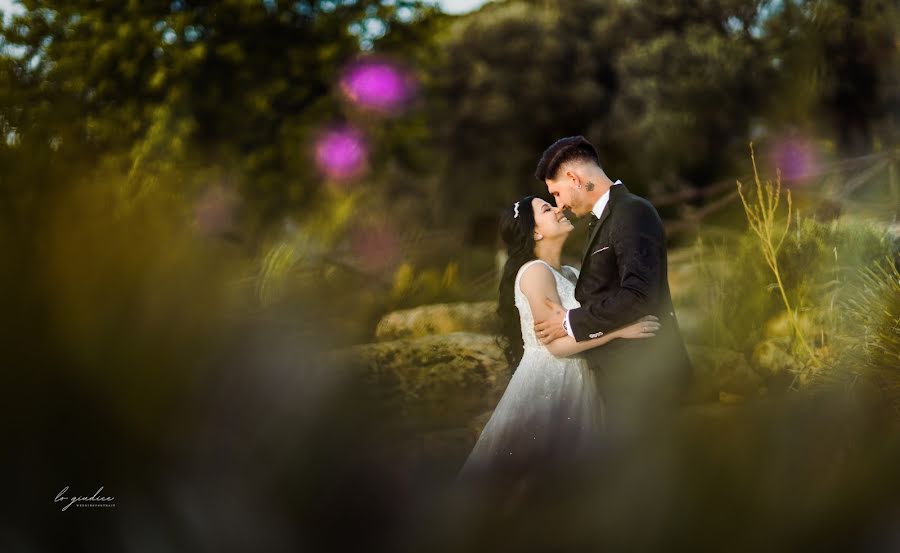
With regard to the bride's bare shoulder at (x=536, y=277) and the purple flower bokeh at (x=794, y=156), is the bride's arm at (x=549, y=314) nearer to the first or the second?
the bride's bare shoulder at (x=536, y=277)

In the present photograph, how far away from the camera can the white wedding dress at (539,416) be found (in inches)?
128

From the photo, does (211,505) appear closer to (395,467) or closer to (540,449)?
(395,467)

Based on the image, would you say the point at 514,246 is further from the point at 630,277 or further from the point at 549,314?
the point at 630,277

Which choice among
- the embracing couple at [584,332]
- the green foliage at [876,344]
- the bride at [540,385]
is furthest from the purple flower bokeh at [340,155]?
the embracing couple at [584,332]

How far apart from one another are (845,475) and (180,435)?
1.70 meters

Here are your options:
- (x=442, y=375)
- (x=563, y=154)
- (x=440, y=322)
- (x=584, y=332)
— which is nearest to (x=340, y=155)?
(x=440, y=322)

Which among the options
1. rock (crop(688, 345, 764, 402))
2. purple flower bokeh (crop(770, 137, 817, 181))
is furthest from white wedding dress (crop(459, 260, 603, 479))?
purple flower bokeh (crop(770, 137, 817, 181))

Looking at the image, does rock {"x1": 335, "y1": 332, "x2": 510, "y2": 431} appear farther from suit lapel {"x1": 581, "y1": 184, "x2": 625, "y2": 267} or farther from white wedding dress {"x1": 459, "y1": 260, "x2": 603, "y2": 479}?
suit lapel {"x1": 581, "y1": 184, "x2": 625, "y2": 267}

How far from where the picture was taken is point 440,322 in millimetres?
7324

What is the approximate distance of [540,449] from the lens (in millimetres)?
3279

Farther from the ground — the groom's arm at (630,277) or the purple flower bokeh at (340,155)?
the purple flower bokeh at (340,155)

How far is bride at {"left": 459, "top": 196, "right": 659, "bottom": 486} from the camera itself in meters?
3.21

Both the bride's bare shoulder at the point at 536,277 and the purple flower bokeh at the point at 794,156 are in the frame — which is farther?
the purple flower bokeh at the point at 794,156

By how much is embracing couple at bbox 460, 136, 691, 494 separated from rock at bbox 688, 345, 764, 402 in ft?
9.32
